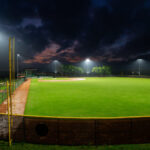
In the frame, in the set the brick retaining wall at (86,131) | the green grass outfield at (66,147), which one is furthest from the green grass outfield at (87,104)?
the green grass outfield at (66,147)

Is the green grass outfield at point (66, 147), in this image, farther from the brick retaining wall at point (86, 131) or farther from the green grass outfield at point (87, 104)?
the green grass outfield at point (87, 104)

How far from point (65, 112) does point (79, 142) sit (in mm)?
4936

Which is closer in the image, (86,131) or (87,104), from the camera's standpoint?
(86,131)

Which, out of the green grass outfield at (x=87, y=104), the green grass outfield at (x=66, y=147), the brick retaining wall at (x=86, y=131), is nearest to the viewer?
the green grass outfield at (x=66, y=147)

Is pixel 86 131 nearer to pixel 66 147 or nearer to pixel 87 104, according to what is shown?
pixel 66 147

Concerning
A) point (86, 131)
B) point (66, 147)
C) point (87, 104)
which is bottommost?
point (66, 147)

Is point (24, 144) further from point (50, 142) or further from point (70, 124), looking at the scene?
point (70, 124)

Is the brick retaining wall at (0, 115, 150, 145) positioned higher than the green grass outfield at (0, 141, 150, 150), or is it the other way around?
the brick retaining wall at (0, 115, 150, 145)

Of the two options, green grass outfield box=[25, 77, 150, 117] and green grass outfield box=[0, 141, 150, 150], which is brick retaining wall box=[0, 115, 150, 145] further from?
green grass outfield box=[25, 77, 150, 117]

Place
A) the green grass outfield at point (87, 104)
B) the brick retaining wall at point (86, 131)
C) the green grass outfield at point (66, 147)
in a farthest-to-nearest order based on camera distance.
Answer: the green grass outfield at point (87, 104), the brick retaining wall at point (86, 131), the green grass outfield at point (66, 147)

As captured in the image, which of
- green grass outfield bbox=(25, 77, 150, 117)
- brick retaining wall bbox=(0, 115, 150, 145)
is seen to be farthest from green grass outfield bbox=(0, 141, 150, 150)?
green grass outfield bbox=(25, 77, 150, 117)

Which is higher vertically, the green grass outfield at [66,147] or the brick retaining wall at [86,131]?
the brick retaining wall at [86,131]

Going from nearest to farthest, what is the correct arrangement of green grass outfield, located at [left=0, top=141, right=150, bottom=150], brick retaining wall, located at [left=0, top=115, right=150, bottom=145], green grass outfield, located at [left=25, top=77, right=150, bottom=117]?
green grass outfield, located at [left=0, top=141, right=150, bottom=150]
brick retaining wall, located at [left=0, top=115, right=150, bottom=145]
green grass outfield, located at [left=25, top=77, right=150, bottom=117]

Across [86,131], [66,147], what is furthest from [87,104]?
[66,147]
